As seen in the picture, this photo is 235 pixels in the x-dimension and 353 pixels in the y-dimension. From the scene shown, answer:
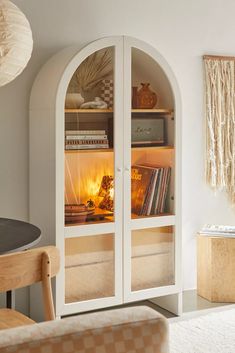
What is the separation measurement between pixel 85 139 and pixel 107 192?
352 millimetres

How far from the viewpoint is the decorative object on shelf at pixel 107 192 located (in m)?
3.40

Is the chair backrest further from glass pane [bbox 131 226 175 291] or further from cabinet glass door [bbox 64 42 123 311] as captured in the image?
glass pane [bbox 131 226 175 291]

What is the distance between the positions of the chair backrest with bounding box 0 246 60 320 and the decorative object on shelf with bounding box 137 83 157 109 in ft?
5.53

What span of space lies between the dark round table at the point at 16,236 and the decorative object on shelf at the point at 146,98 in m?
1.18

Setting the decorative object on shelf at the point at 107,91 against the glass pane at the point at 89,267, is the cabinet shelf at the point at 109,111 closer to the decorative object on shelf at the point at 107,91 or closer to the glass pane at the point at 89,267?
the decorative object on shelf at the point at 107,91

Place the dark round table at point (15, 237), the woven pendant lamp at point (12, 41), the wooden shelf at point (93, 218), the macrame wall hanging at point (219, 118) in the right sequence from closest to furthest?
the dark round table at point (15, 237)
the woven pendant lamp at point (12, 41)
the wooden shelf at point (93, 218)
the macrame wall hanging at point (219, 118)

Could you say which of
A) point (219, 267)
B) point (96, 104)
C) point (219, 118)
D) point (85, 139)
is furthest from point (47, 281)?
point (219, 118)

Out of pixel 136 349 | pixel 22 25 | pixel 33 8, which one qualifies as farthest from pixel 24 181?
pixel 136 349

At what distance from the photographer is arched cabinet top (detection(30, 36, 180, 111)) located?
10.5 feet

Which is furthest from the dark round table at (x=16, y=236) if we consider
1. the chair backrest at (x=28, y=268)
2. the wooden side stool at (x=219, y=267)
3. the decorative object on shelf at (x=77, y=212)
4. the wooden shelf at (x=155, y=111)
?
the wooden side stool at (x=219, y=267)

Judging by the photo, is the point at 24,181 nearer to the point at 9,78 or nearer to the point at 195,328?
the point at 9,78

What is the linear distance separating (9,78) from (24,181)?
1.15m

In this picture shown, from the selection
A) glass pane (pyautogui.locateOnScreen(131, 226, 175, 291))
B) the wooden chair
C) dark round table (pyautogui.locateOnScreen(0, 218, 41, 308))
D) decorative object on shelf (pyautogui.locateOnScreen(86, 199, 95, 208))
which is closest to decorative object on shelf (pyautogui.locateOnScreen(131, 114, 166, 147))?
decorative object on shelf (pyautogui.locateOnScreen(86, 199, 95, 208))

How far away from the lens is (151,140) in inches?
139
